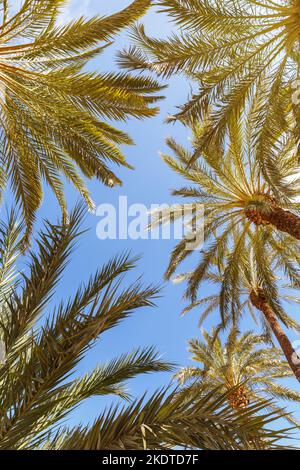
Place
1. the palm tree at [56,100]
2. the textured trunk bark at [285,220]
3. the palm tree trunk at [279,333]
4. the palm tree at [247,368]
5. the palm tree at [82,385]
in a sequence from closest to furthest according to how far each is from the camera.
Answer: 1. the palm tree at [82,385]
2. the palm tree at [56,100]
3. the textured trunk bark at [285,220]
4. the palm tree trunk at [279,333]
5. the palm tree at [247,368]

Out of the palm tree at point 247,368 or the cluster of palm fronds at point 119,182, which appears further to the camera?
the palm tree at point 247,368

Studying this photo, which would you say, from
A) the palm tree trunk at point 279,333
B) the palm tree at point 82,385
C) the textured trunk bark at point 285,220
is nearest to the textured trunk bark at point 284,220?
the textured trunk bark at point 285,220

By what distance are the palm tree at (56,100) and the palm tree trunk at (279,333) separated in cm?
680

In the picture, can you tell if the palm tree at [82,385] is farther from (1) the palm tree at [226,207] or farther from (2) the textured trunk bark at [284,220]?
(1) the palm tree at [226,207]

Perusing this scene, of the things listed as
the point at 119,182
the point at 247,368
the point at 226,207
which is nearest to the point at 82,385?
the point at 119,182

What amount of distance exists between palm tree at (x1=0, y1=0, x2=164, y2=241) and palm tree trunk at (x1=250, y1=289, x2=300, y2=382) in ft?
22.3

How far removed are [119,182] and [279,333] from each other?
6876mm

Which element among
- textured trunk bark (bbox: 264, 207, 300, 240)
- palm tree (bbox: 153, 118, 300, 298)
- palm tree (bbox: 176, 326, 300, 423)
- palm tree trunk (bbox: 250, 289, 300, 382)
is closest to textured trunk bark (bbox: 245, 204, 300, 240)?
textured trunk bark (bbox: 264, 207, 300, 240)

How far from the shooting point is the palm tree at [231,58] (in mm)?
7082

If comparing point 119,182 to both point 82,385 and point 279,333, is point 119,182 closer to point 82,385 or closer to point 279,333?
point 82,385

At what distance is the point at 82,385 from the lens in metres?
3.75

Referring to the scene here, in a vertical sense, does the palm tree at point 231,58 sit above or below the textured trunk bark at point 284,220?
above

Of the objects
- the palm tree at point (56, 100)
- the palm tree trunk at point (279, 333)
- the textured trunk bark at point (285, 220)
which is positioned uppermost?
the palm tree at point (56, 100)

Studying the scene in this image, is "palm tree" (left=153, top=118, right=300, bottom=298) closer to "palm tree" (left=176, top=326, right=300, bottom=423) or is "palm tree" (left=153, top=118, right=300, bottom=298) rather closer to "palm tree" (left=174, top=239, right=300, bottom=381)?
"palm tree" (left=174, top=239, right=300, bottom=381)
